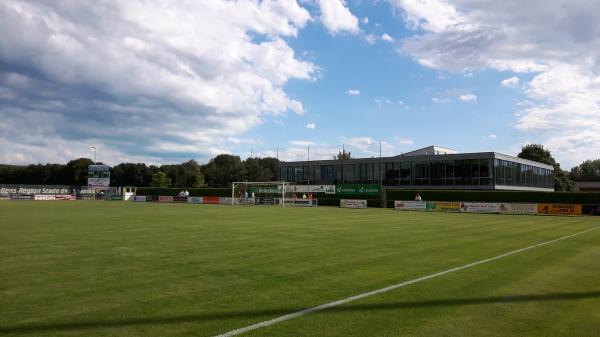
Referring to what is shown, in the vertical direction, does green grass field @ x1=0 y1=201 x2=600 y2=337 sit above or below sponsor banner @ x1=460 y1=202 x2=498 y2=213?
below

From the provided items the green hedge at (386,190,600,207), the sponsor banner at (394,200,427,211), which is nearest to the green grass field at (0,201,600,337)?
the sponsor banner at (394,200,427,211)

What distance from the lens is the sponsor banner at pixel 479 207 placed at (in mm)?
48406

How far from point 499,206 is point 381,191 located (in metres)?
17.3

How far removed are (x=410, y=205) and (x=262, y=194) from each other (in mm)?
24752

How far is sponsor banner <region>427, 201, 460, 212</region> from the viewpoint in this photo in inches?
1998

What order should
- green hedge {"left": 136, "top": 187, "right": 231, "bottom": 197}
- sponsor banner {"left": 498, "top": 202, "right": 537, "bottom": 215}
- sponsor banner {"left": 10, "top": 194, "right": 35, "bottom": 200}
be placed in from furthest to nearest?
sponsor banner {"left": 10, "top": 194, "right": 35, "bottom": 200} → green hedge {"left": 136, "top": 187, "right": 231, "bottom": 197} → sponsor banner {"left": 498, "top": 202, "right": 537, "bottom": 215}

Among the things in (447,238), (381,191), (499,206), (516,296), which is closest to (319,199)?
(381,191)

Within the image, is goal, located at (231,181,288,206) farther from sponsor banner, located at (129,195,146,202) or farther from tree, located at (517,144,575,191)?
tree, located at (517,144,575,191)

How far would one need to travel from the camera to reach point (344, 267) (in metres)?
11.3

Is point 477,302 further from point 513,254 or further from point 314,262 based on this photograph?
point 513,254

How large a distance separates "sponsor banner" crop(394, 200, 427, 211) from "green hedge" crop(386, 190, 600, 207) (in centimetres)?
401

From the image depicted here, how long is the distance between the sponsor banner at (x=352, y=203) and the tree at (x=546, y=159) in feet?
176

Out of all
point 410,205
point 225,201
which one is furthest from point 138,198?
point 410,205

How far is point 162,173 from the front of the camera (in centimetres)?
12469
